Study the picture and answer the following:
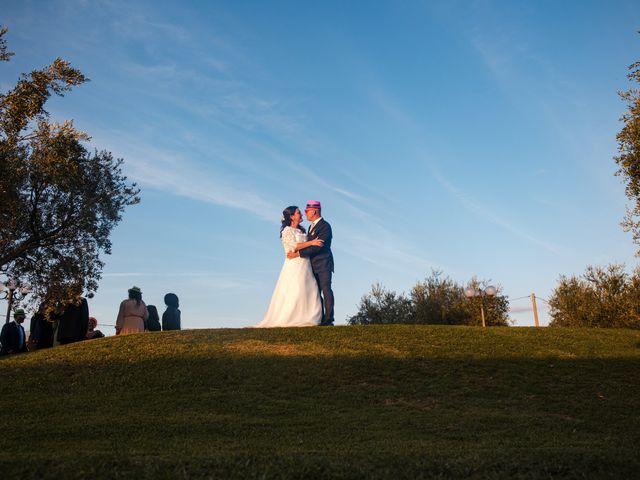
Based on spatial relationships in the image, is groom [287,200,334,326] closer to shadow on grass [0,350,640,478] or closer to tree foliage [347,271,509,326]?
shadow on grass [0,350,640,478]

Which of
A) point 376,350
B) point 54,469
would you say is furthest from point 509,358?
point 54,469

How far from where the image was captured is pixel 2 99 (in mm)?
20438

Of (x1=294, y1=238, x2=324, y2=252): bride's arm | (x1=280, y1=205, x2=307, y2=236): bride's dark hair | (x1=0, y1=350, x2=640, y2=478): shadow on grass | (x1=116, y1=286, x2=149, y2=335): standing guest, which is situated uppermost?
(x1=280, y1=205, x2=307, y2=236): bride's dark hair

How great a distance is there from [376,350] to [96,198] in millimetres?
12506

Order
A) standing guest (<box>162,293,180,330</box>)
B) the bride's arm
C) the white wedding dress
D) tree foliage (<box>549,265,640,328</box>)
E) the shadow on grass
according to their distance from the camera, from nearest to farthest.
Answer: the shadow on grass, the white wedding dress, the bride's arm, standing guest (<box>162,293,180,330</box>), tree foliage (<box>549,265,640,328</box>)

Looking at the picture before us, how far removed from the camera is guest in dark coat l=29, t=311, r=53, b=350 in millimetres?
21719

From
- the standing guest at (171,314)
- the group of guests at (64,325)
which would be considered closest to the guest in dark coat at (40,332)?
the group of guests at (64,325)

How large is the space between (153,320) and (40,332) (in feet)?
15.2

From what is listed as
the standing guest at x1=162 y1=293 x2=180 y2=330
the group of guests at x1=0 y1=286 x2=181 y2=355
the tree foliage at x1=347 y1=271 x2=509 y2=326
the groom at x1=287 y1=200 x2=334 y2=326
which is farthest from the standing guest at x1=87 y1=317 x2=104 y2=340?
the tree foliage at x1=347 y1=271 x2=509 y2=326

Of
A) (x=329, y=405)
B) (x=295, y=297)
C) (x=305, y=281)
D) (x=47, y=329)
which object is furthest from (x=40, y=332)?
(x=329, y=405)

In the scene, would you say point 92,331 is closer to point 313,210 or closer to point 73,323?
point 73,323

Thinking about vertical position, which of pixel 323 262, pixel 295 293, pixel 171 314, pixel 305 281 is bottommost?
pixel 171 314

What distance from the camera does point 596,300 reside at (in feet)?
130

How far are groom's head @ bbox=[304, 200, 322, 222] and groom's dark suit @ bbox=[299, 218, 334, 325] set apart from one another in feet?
1.37
